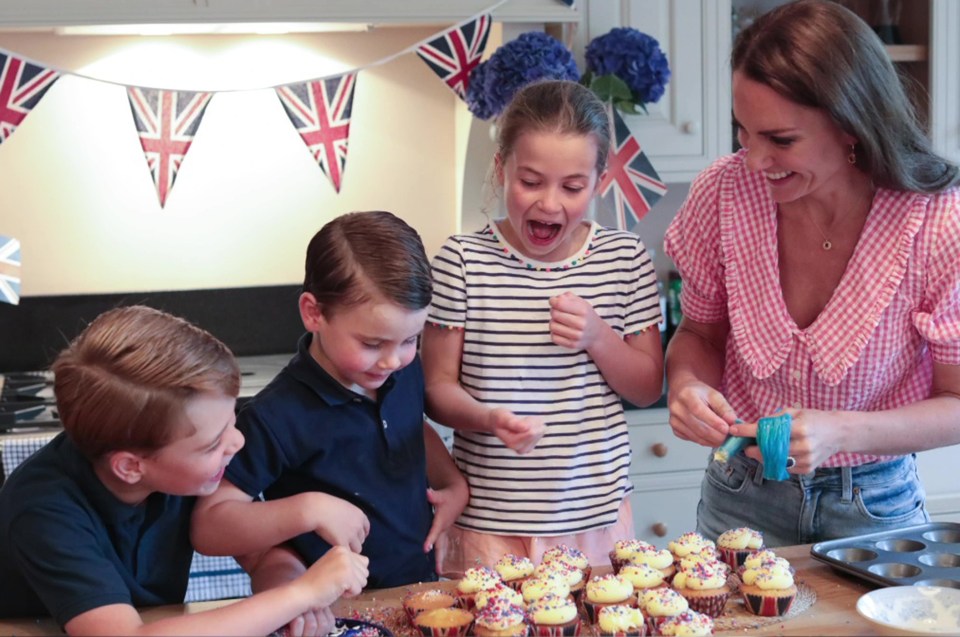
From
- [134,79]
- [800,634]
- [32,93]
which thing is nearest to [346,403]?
[800,634]

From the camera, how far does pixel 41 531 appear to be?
137 cm

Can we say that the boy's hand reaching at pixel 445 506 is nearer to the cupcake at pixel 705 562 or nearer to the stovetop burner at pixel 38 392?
the cupcake at pixel 705 562

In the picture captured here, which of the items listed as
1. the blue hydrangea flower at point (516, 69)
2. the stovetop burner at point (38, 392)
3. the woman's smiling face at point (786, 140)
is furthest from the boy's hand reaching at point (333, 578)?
the blue hydrangea flower at point (516, 69)

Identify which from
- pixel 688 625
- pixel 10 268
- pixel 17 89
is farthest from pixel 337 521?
pixel 10 268

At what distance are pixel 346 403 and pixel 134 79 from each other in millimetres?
A: 1735

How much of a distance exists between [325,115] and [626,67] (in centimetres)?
77

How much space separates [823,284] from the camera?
1.75 meters

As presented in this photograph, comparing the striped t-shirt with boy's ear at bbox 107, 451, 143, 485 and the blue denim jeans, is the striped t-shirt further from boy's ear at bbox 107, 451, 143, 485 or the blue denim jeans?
boy's ear at bbox 107, 451, 143, 485

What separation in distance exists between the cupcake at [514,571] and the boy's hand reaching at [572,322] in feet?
1.09

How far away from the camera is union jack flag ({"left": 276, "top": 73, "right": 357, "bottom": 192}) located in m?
2.73

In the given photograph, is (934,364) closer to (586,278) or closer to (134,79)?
(586,278)

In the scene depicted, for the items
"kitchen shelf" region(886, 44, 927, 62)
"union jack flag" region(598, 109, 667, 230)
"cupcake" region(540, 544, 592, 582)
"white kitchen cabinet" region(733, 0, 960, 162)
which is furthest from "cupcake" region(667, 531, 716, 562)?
"kitchen shelf" region(886, 44, 927, 62)

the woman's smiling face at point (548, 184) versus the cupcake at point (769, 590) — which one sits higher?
the woman's smiling face at point (548, 184)

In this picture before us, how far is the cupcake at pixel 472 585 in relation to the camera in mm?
1528
